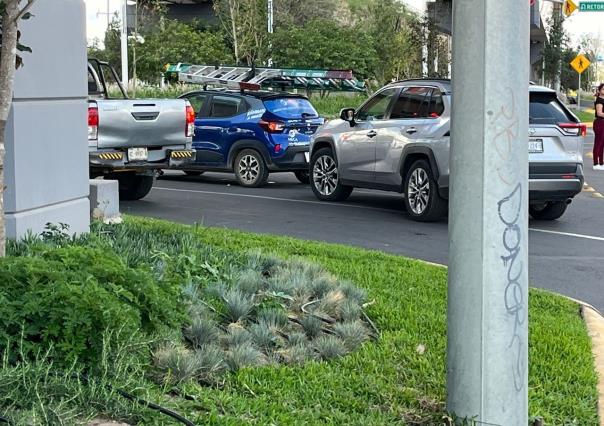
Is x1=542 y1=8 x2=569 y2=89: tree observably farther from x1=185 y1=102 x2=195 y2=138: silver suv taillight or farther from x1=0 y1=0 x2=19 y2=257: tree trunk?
x1=0 y1=0 x2=19 y2=257: tree trunk

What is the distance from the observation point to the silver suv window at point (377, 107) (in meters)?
14.0

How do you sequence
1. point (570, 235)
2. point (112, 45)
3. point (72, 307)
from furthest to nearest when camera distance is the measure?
point (112, 45) < point (570, 235) < point (72, 307)

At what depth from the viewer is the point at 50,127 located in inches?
314

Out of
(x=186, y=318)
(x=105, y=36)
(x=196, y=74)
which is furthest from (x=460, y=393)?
(x=105, y=36)

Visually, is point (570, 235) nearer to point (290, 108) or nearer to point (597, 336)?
point (597, 336)

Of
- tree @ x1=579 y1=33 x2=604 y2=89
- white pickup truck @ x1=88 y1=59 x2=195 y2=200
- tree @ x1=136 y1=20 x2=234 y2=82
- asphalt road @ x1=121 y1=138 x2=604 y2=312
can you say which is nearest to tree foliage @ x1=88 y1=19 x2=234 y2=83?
tree @ x1=136 y1=20 x2=234 y2=82

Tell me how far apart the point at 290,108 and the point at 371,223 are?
211 inches

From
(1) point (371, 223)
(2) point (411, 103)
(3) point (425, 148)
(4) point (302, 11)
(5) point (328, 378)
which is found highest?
(4) point (302, 11)

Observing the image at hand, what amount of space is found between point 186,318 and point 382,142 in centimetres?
890

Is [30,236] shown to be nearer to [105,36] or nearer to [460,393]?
[460,393]

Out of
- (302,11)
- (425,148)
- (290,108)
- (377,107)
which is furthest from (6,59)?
(302,11)

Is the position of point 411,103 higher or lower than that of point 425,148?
higher

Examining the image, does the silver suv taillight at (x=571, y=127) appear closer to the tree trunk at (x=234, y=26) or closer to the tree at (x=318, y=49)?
the tree at (x=318, y=49)

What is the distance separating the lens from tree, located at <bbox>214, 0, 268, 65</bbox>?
1650 inches
